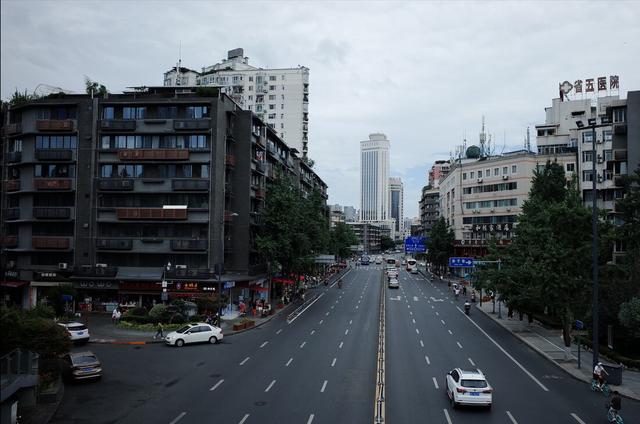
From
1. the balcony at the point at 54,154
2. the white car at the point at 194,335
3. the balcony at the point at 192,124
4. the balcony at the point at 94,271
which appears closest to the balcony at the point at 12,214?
the balcony at the point at 54,154

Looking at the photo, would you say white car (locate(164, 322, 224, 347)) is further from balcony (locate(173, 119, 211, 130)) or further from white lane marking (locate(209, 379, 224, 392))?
balcony (locate(173, 119, 211, 130))

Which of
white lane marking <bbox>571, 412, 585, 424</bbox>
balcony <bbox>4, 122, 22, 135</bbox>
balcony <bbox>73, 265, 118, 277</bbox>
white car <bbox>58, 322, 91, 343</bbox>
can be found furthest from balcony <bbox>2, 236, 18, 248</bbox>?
white lane marking <bbox>571, 412, 585, 424</bbox>

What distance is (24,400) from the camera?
70.8 feet

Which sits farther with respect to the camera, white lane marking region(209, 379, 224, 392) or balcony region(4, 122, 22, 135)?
balcony region(4, 122, 22, 135)

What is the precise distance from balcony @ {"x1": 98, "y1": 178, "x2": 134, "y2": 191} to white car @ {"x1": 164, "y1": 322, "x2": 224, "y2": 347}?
22315mm

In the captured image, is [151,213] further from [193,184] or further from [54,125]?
[54,125]

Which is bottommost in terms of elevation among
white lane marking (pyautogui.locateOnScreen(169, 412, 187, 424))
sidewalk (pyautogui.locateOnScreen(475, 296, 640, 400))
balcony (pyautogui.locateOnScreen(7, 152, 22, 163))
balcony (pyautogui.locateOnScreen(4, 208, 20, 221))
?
sidewalk (pyautogui.locateOnScreen(475, 296, 640, 400))

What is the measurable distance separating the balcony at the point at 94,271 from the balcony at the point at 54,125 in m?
14.3

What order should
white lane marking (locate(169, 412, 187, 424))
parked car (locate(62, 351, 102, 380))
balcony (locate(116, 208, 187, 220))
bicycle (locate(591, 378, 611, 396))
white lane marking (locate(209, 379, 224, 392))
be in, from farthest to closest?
balcony (locate(116, 208, 187, 220)) < parked car (locate(62, 351, 102, 380)) < white lane marking (locate(209, 379, 224, 392)) < bicycle (locate(591, 378, 611, 396)) < white lane marking (locate(169, 412, 187, 424))

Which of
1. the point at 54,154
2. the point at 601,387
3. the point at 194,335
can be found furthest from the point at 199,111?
the point at 601,387

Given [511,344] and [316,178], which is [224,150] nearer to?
[511,344]

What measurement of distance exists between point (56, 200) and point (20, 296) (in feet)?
36.8

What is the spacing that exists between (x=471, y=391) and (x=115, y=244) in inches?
1685

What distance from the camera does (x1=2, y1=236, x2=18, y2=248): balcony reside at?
55.4m
